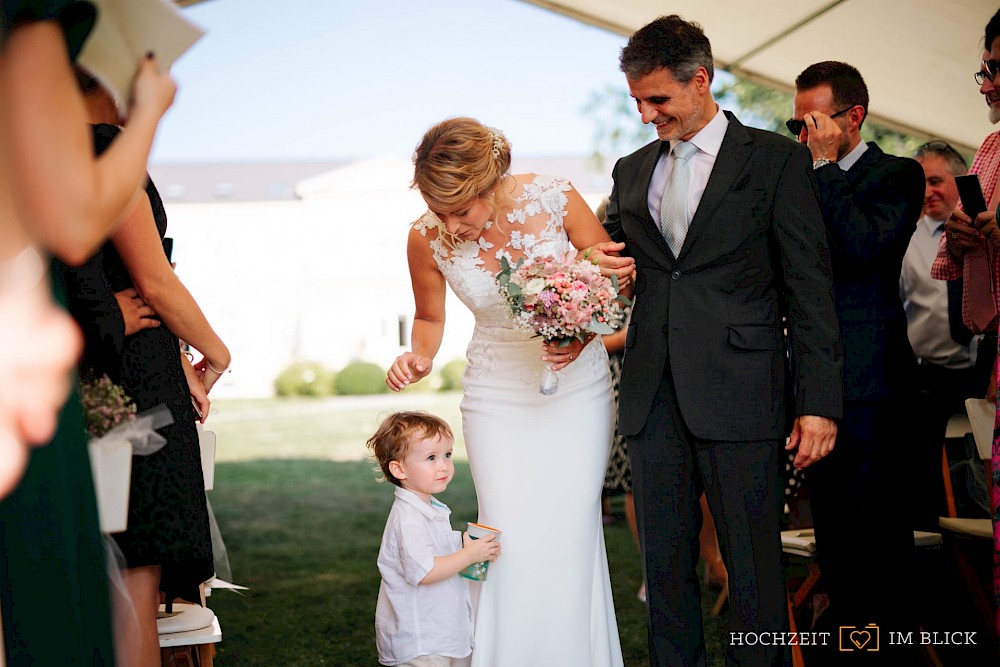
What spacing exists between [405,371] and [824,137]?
1739mm

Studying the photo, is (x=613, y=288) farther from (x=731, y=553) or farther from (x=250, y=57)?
(x=250, y=57)

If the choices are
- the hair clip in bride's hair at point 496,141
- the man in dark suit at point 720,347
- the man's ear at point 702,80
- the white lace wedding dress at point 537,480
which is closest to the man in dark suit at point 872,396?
the man in dark suit at point 720,347

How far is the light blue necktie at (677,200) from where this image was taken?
10.6 feet

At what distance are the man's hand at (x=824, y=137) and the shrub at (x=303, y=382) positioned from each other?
2490 cm

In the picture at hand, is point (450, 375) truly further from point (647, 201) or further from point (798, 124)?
point (647, 201)

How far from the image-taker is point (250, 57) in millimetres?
38438

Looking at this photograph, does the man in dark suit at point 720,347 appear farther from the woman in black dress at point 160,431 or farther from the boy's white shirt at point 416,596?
the woman in black dress at point 160,431

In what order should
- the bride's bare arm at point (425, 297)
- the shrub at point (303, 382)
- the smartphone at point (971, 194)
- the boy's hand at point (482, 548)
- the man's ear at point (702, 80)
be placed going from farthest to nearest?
1. the shrub at point (303, 382)
2. the bride's bare arm at point (425, 297)
3. the boy's hand at point (482, 548)
4. the smartphone at point (971, 194)
5. the man's ear at point (702, 80)

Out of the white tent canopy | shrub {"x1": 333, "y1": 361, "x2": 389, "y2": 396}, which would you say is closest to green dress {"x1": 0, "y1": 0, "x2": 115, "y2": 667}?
the white tent canopy

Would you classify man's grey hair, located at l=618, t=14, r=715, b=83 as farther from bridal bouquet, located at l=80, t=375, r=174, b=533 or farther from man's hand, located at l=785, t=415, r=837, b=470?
bridal bouquet, located at l=80, t=375, r=174, b=533

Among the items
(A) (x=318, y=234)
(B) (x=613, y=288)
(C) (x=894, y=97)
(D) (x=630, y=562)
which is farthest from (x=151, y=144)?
Result: (A) (x=318, y=234)

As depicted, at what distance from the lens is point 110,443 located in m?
2.07

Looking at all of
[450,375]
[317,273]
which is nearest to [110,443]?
[450,375]

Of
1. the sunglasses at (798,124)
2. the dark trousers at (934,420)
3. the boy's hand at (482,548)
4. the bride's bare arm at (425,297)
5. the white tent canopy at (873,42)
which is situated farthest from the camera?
the white tent canopy at (873,42)
